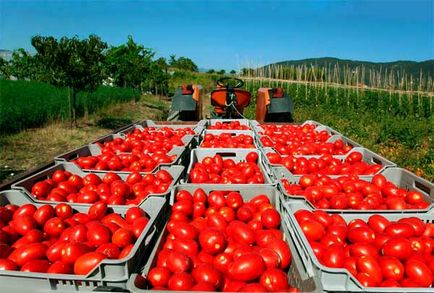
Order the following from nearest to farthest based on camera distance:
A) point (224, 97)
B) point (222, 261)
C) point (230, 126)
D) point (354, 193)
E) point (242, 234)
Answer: point (222, 261)
point (242, 234)
point (354, 193)
point (230, 126)
point (224, 97)

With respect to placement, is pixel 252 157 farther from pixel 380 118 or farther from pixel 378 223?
pixel 380 118

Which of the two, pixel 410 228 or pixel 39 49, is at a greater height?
pixel 39 49

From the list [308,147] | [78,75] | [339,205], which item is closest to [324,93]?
[78,75]

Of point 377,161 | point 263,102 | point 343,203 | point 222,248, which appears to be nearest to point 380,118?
point 263,102

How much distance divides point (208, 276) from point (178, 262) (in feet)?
0.72

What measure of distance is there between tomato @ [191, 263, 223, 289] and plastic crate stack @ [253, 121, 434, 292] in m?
0.51

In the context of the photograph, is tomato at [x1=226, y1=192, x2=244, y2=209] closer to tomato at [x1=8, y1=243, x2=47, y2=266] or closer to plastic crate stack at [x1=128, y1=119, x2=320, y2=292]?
plastic crate stack at [x1=128, y1=119, x2=320, y2=292]

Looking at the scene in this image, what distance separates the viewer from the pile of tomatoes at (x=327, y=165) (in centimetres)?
412

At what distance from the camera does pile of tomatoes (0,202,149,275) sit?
2084 mm

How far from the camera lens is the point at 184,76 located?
152 feet

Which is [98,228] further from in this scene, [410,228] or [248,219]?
[410,228]

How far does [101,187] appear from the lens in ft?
11.2

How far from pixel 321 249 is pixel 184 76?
4532 cm

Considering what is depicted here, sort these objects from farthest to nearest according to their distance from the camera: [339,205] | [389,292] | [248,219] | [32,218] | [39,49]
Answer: [39,49]
[339,205]
[248,219]
[32,218]
[389,292]
